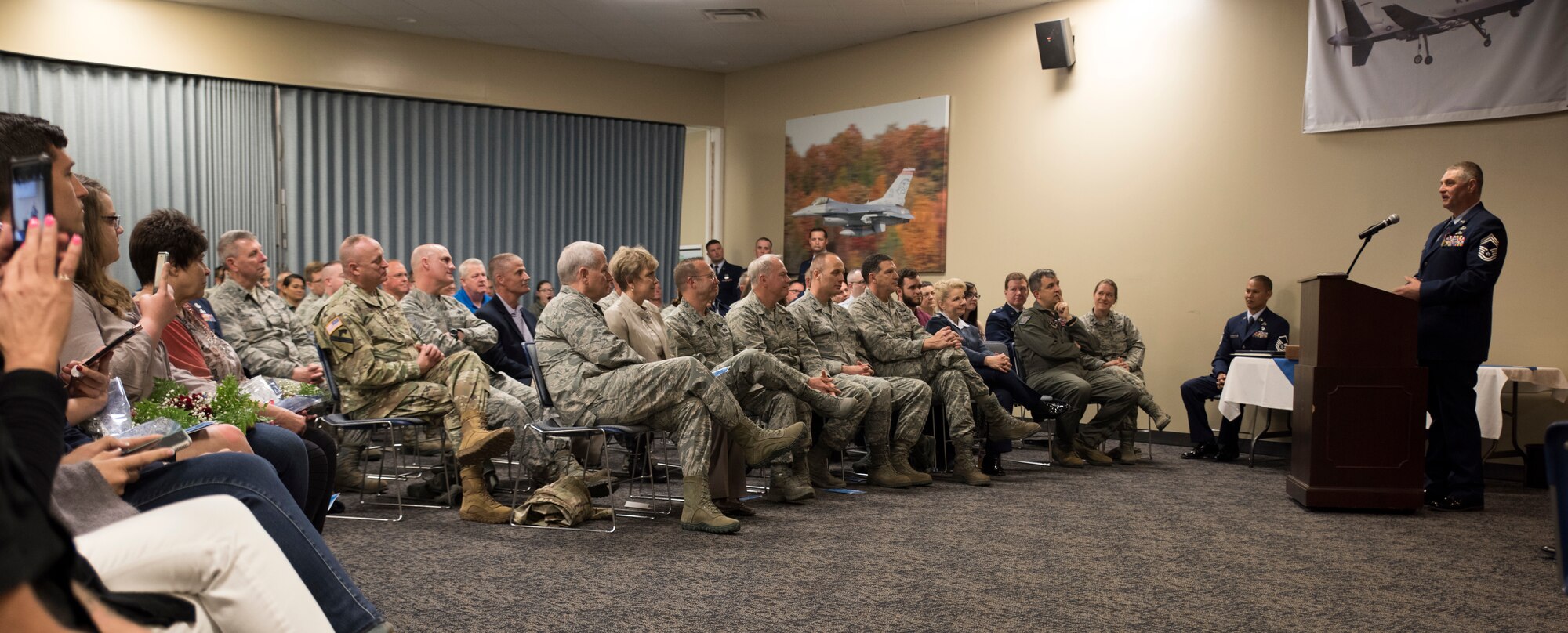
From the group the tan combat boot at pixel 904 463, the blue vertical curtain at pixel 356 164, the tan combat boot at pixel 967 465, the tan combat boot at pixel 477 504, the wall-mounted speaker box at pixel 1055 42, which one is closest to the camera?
the tan combat boot at pixel 477 504

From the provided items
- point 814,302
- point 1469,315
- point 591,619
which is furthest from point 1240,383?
point 591,619

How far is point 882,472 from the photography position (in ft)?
18.6

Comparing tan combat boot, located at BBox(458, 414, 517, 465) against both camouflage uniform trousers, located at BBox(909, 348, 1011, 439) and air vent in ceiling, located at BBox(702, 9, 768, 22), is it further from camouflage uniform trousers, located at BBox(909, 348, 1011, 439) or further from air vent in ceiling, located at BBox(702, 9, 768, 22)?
air vent in ceiling, located at BBox(702, 9, 768, 22)

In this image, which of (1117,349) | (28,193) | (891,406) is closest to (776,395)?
(891,406)

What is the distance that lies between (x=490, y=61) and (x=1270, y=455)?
7.55 meters

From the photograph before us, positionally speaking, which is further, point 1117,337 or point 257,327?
point 1117,337

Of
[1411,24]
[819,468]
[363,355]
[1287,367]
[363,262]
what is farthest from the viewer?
[1411,24]

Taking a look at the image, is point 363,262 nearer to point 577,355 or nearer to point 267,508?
point 577,355

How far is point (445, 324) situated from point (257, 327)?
3.00 feet

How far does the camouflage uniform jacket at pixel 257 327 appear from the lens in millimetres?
5332

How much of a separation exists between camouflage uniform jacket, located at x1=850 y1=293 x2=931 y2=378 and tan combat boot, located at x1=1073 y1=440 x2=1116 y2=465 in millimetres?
1402

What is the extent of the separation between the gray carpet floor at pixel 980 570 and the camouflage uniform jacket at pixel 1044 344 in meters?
1.63

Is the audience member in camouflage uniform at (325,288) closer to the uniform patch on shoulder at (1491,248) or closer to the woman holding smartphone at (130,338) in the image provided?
the woman holding smartphone at (130,338)

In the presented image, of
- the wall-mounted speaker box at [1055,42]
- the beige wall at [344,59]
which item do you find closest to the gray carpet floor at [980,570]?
the wall-mounted speaker box at [1055,42]
